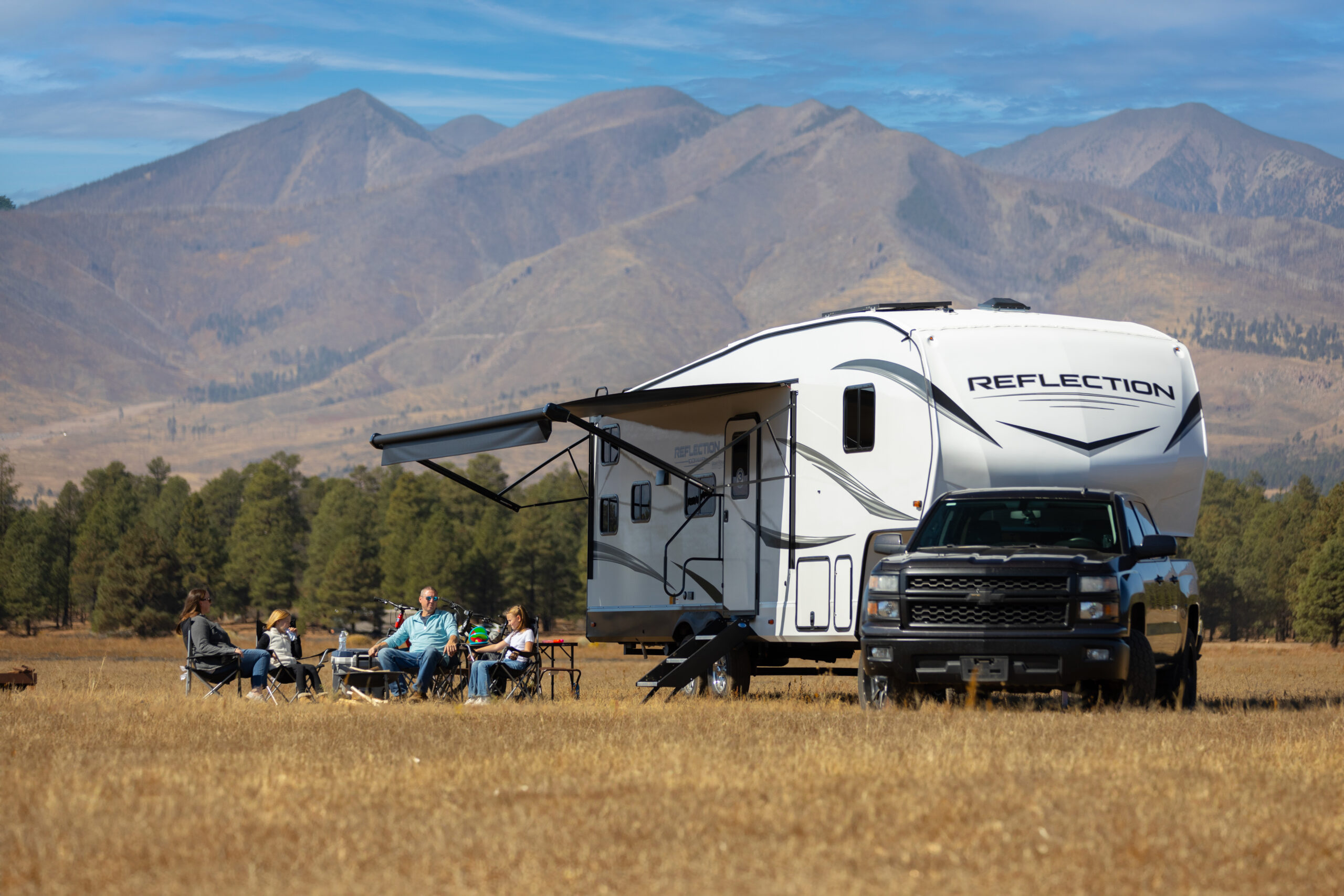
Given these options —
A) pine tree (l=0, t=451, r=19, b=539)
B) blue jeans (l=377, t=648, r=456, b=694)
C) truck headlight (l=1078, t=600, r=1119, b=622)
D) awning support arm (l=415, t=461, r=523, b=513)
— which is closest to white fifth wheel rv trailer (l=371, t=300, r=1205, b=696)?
awning support arm (l=415, t=461, r=523, b=513)

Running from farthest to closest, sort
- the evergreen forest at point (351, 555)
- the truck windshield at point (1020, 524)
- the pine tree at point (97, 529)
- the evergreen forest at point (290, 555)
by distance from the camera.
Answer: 1. the pine tree at point (97, 529)
2. the evergreen forest at point (290, 555)
3. the evergreen forest at point (351, 555)
4. the truck windshield at point (1020, 524)

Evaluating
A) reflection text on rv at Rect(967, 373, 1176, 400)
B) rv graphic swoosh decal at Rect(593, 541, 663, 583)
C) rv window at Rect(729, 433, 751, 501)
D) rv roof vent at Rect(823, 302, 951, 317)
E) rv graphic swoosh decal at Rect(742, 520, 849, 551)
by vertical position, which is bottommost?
rv graphic swoosh decal at Rect(593, 541, 663, 583)

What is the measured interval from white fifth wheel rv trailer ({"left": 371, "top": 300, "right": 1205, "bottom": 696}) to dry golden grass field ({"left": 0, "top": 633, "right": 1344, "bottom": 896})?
8.50 ft

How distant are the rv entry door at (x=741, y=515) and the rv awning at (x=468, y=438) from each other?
215 centimetres

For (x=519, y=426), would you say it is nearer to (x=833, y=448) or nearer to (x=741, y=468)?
(x=741, y=468)

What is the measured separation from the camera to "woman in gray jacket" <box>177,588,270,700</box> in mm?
15938

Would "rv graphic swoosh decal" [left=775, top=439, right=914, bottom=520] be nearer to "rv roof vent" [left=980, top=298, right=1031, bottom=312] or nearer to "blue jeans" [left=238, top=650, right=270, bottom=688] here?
"rv roof vent" [left=980, top=298, right=1031, bottom=312]

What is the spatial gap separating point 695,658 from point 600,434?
2597mm

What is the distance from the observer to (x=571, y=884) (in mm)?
6578

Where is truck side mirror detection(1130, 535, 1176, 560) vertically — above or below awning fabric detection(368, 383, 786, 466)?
below

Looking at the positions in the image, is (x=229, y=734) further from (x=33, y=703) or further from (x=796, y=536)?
(x=796, y=536)

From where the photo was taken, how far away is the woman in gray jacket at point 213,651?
15.9 m

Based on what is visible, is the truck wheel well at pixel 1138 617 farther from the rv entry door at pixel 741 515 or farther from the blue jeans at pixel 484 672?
the blue jeans at pixel 484 672

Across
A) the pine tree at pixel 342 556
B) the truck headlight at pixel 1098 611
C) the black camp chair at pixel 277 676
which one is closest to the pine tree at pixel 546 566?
the pine tree at pixel 342 556
